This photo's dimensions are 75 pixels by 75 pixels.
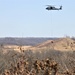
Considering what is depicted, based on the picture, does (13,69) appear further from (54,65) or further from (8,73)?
(54,65)

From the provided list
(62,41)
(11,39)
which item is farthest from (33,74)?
(11,39)

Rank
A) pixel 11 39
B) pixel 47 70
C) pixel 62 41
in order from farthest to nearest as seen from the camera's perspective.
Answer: pixel 11 39 < pixel 62 41 < pixel 47 70

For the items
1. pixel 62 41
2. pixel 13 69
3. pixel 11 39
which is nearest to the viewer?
pixel 13 69

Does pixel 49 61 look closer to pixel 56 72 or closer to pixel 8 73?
pixel 56 72

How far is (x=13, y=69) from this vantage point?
9000 mm

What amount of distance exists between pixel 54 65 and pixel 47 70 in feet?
0.62

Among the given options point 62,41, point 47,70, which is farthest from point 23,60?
point 62,41

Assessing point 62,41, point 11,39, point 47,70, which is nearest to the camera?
point 47,70

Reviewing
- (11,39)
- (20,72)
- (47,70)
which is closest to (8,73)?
(20,72)

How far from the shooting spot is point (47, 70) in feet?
27.4

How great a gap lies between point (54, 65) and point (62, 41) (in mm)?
70771

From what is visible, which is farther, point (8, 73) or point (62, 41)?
point (62, 41)

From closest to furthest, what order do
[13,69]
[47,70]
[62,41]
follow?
[47,70] → [13,69] → [62,41]

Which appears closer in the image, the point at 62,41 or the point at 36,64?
the point at 36,64
